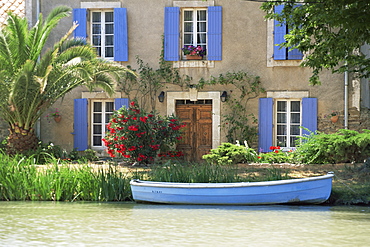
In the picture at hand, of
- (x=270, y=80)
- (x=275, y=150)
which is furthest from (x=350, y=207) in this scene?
(x=270, y=80)

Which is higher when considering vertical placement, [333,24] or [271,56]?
[271,56]

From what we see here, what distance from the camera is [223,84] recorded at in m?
16.1

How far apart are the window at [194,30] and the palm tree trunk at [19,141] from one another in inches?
166

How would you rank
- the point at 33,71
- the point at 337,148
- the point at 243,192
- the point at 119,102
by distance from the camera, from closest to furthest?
the point at 243,192, the point at 337,148, the point at 33,71, the point at 119,102

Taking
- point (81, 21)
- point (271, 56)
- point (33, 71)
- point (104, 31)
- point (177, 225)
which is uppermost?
point (81, 21)

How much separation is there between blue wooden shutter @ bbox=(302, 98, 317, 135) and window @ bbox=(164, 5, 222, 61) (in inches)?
102

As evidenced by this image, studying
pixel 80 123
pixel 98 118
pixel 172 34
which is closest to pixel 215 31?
pixel 172 34

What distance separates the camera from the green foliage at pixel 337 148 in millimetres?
13190

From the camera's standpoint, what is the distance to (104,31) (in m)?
16.6

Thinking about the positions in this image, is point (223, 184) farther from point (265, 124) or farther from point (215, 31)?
point (215, 31)

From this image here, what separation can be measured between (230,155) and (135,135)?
233 centimetres

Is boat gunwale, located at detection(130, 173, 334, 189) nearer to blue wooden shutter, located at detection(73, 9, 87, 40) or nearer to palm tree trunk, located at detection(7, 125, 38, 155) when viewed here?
palm tree trunk, located at detection(7, 125, 38, 155)

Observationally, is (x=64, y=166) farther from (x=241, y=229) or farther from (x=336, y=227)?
(x=336, y=227)

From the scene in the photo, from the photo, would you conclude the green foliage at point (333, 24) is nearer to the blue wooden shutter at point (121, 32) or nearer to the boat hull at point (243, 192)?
the boat hull at point (243, 192)
